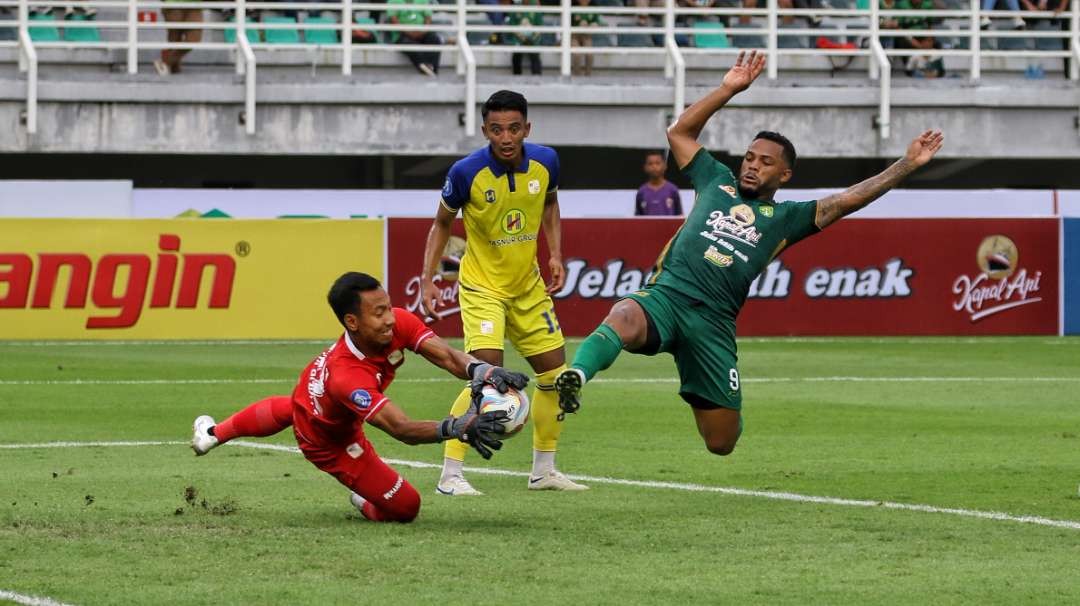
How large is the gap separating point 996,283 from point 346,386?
18.4 metres

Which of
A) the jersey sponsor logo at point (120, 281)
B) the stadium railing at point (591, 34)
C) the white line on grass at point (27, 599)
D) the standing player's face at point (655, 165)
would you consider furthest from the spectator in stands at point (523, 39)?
the white line on grass at point (27, 599)

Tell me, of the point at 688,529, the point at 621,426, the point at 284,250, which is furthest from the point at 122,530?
the point at 284,250

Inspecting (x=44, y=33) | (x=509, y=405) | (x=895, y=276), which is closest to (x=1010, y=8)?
(x=895, y=276)

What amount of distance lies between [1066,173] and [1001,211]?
380 inches

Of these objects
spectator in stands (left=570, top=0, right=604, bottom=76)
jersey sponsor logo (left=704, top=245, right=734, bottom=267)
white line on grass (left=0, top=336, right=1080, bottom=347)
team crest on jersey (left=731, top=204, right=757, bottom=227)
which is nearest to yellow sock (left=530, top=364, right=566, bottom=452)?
jersey sponsor logo (left=704, top=245, right=734, bottom=267)

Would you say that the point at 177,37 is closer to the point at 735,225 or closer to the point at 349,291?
the point at 735,225

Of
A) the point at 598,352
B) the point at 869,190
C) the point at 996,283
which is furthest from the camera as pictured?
the point at 996,283

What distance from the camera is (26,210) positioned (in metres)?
26.9

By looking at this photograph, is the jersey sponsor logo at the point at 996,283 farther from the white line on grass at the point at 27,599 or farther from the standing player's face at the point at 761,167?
the white line on grass at the point at 27,599

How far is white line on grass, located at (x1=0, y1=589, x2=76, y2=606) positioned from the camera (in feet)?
22.6

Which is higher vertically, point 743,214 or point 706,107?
point 706,107

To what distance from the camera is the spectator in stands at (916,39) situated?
34.2 meters

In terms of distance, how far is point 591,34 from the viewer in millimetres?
34625

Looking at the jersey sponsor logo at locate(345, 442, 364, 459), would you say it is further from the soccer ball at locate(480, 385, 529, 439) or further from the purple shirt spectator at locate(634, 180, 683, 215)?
the purple shirt spectator at locate(634, 180, 683, 215)
